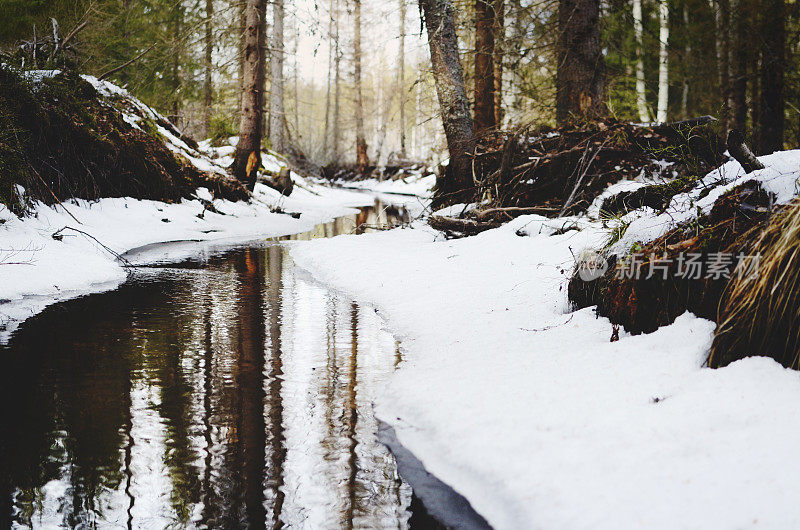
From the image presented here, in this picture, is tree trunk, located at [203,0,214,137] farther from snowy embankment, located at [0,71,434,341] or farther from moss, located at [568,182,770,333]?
moss, located at [568,182,770,333]

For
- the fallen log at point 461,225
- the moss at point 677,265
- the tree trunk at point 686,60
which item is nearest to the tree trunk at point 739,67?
the tree trunk at point 686,60

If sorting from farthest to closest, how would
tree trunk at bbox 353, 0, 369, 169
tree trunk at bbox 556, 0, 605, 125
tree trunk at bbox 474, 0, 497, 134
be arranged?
tree trunk at bbox 353, 0, 369, 169, tree trunk at bbox 474, 0, 497, 134, tree trunk at bbox 556, 0, 605, 125

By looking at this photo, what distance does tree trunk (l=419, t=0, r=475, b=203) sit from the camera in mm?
8719

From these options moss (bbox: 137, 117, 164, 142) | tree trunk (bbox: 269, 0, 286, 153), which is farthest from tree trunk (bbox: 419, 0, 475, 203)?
tree trunk (bbox: 269, 0, 286, 153)

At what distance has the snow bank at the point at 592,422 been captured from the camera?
1879 mm

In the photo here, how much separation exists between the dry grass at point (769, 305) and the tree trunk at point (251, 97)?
12271 mm

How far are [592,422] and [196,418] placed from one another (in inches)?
70.4

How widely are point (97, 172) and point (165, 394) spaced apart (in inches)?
294

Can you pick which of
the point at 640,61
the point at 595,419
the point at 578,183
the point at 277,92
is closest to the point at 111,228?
the point at 578,183

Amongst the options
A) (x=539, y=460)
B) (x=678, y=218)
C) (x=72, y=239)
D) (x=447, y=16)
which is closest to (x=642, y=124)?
(x=447, y=16)

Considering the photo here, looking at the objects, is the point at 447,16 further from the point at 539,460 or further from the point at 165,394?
the point at 539,460

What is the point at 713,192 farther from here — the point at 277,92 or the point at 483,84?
the point at 277,92

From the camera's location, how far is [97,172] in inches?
372

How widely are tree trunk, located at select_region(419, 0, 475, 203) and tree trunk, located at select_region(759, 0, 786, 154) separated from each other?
7.31 m
